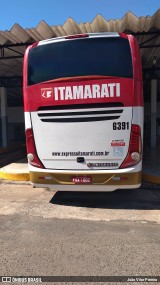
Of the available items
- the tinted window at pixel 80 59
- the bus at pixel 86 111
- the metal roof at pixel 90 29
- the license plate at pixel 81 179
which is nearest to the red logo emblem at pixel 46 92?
the bus at pixel 86 111

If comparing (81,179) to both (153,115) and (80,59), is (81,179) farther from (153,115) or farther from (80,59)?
(153,115)

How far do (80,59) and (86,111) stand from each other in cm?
114

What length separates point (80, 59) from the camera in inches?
243

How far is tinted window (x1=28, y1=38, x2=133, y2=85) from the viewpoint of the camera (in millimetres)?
6035

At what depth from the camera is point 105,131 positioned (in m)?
6.12

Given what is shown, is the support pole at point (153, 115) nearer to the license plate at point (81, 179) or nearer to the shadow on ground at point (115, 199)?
the shadow on ground at point (115, 199)

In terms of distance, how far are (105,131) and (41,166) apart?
1690 millimetres

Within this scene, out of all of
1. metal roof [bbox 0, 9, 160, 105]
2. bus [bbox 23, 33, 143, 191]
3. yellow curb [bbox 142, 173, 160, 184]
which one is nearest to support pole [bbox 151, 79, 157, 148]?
metal roof [bbox 0, 9, 160, 105]

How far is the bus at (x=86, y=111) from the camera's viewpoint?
6.02 m

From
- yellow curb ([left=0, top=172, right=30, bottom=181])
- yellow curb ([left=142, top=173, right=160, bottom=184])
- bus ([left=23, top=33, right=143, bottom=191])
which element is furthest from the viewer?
yellow curb ([left=0, top=172, right=30, bottom=181])

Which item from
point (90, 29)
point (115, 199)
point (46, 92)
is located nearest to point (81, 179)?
point (115, 199)

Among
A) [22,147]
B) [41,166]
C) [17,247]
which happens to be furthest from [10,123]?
[17,247]

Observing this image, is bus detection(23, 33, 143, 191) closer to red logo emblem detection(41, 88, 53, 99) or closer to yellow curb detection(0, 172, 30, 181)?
red logo emblem detection(41, 88, 53, 99)

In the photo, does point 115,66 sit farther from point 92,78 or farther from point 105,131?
point 105,131
